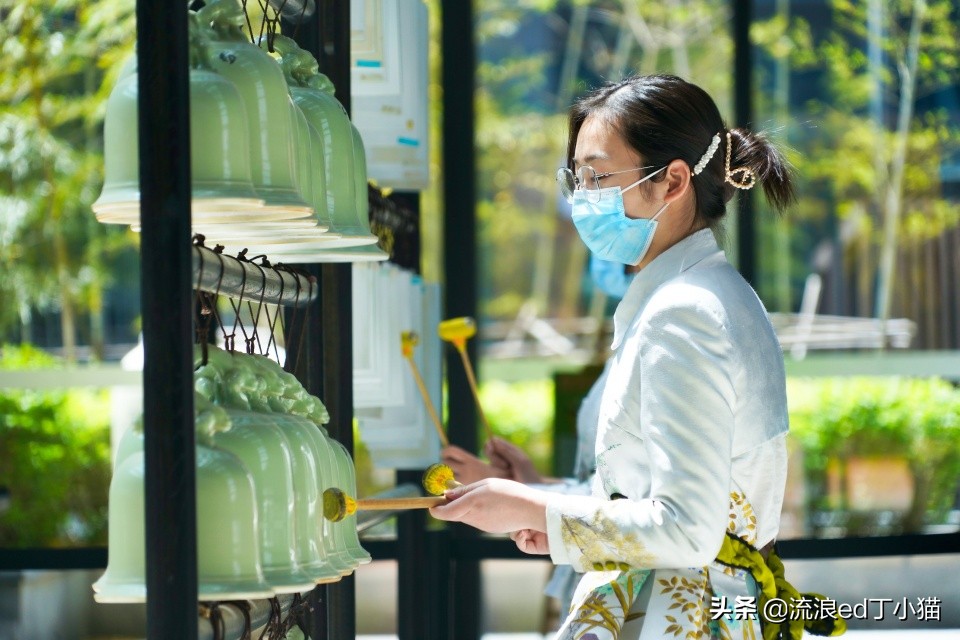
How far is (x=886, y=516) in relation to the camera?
215 inches

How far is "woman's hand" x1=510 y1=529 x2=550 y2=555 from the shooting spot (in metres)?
1.47

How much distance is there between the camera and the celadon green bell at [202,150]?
44.0 inches

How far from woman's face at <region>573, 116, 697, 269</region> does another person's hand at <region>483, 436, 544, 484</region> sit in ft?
3.16

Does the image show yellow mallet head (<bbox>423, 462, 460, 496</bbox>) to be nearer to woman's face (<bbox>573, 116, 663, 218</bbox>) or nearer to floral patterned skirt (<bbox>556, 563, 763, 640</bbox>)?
floral patterned skirt (<bbox>556, 563, 763, 640</bbox>)

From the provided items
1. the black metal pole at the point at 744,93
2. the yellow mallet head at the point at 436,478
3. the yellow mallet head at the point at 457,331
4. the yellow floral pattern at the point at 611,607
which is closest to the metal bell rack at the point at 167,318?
A: the yellow mallet head at the point at 436,478

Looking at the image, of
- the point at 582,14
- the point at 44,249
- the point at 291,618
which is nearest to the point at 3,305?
the point at 44,249

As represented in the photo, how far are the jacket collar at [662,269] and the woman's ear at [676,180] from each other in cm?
6

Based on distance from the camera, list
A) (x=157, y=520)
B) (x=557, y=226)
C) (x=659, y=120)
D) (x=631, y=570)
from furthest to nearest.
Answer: (x=557, y=226), (x=659, y=120), (x=631, y=570), (x=157, y=520)

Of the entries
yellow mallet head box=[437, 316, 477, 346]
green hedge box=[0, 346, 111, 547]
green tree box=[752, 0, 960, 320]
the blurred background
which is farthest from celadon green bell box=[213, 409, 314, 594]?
green tree box=[752, 0, 960, 320]

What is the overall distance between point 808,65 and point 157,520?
5415 mm

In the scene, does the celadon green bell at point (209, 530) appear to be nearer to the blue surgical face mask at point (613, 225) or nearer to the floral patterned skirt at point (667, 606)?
the floral patterned skirt at point (667, 606)

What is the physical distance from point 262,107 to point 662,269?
0.61 metres

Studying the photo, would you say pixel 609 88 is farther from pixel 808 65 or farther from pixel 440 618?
pixel 808 65

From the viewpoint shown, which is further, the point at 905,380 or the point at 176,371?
the point at 905,380
